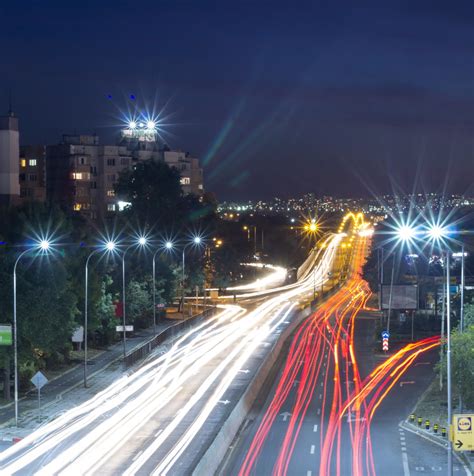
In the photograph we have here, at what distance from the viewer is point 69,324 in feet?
179

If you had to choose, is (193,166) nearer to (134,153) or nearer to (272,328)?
(134,153)

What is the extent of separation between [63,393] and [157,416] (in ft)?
27.5

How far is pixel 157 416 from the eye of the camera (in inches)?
1806

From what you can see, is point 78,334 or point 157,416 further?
point 78,334

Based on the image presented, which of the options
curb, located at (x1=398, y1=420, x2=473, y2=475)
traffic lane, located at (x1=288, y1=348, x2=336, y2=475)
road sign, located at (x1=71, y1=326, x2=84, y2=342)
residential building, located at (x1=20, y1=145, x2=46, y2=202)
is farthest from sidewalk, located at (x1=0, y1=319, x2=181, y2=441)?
residential building, located at (x1=20, y1=145, x2=46, y2=202)

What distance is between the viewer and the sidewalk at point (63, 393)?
43766 mm

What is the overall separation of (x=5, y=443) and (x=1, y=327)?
605 centimetres

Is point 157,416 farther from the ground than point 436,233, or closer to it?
closer to it

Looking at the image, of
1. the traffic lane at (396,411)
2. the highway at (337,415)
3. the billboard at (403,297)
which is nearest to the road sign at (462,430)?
the highway at (337,415)

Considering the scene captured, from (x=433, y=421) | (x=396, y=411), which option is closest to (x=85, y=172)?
(x=396, y=411)

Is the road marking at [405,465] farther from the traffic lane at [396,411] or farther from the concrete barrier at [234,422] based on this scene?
the concrete barrier at [234,422]

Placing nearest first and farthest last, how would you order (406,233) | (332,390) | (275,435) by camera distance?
(275,435), (332,390), (406,233)

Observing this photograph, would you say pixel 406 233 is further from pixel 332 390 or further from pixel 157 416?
pixel 157 416

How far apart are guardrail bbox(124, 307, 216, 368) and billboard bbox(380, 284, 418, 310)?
16.5 metres
